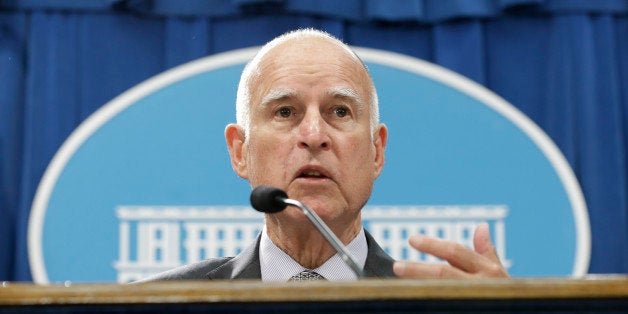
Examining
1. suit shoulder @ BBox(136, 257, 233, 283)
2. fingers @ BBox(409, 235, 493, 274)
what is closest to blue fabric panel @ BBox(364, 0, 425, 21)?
suit shoulder @ BBox(136, 257, 233, 283)

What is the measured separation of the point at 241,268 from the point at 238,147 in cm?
24

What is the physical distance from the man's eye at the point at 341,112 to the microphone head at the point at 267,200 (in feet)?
0.99

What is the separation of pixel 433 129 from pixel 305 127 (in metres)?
1.22

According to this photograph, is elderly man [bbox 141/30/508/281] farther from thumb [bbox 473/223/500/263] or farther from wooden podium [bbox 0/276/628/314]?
wooden podium [bbox 0/276/628/314]

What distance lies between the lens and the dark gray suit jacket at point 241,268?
1550 millimetres

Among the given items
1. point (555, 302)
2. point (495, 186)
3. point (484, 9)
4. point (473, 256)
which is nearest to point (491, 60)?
point (484, 9)

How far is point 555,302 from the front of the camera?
941 mm

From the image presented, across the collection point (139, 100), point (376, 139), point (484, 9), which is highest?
point (484, 9)

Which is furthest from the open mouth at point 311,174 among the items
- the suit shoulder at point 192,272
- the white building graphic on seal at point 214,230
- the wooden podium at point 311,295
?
the white building graphic on seal at point 214,230

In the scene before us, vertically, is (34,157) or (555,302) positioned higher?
(34,157)

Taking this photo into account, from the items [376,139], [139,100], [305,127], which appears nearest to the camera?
[305,127]

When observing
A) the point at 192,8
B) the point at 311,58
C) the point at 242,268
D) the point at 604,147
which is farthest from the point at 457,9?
the point at 242,268

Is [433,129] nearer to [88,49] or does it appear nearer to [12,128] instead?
[88,49]

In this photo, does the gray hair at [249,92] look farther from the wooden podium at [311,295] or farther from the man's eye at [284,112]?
the wooden podium at [311,295]
